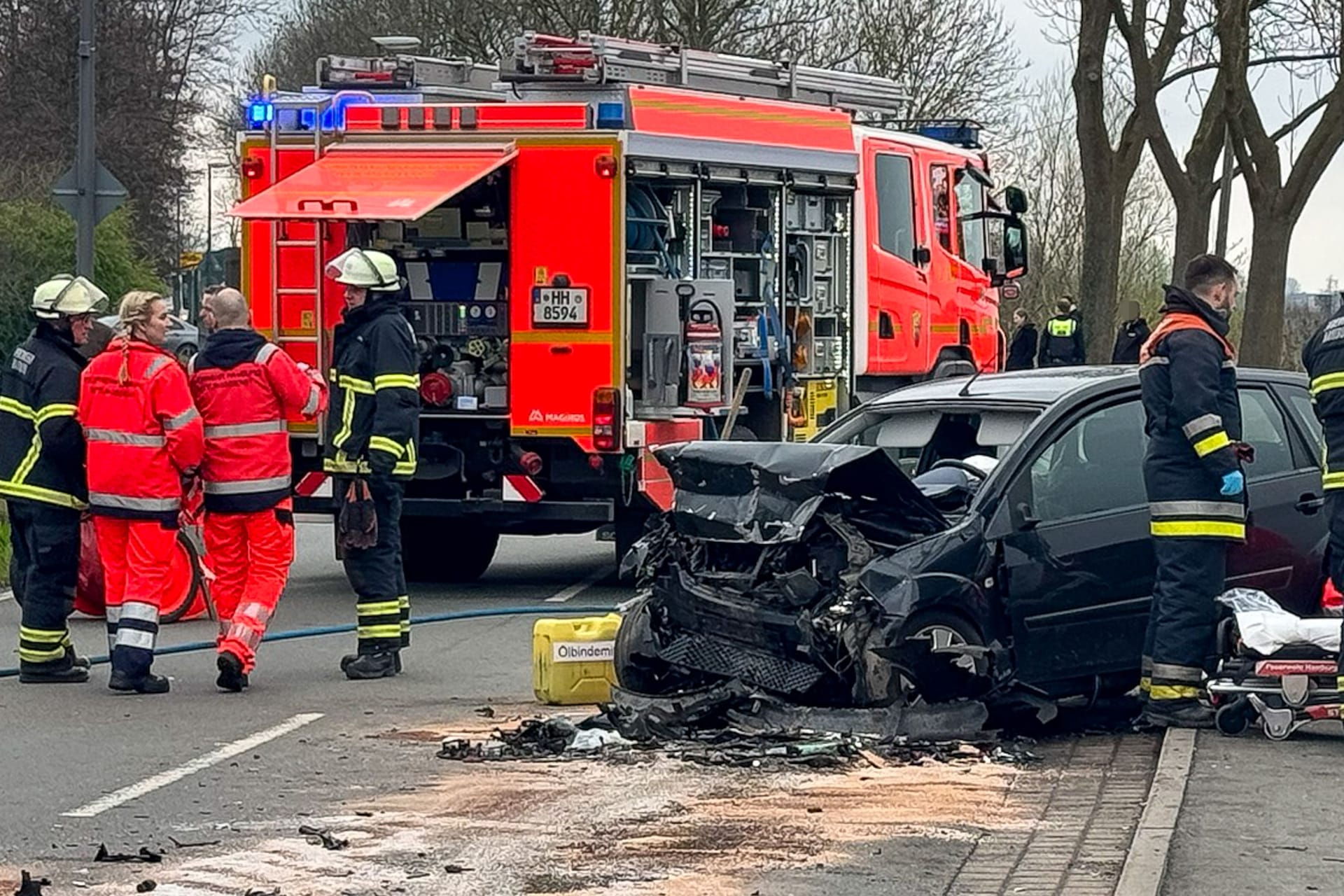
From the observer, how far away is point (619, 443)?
13.2 m

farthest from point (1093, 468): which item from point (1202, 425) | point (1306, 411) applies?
point (1306, 411)

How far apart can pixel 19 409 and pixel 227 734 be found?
2.43m

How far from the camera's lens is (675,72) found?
46.6 feet

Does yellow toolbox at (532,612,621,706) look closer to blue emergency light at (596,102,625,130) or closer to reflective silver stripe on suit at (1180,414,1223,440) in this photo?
reflective silver stripe on suit at (1180,414,1223,440)

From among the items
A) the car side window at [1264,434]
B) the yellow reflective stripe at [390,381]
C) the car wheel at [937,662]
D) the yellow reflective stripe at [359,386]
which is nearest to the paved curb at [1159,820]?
the car wheel at [937,662]

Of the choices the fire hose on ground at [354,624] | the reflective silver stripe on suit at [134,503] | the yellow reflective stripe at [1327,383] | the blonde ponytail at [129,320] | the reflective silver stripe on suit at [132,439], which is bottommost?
the fire hose on ground at [354,624]

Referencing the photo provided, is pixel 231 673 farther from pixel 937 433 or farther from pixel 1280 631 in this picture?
pixel 1280 631

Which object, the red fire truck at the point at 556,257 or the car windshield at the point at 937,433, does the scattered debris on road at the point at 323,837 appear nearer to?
the car windshield at the point at 937,433

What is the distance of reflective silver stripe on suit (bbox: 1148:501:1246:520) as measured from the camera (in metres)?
8.87

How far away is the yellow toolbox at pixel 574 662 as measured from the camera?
9500mm

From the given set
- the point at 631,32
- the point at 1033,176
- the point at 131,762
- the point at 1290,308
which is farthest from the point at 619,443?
the point at 1033,176

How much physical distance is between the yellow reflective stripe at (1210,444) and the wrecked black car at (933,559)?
512mm

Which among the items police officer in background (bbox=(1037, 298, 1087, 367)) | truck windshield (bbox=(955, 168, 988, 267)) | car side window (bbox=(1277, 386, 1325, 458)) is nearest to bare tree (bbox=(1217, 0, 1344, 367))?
police officer in background (bbox=(1037, 298, 1087, 367))

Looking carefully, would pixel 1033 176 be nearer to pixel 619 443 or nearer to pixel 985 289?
pixel 985 289
